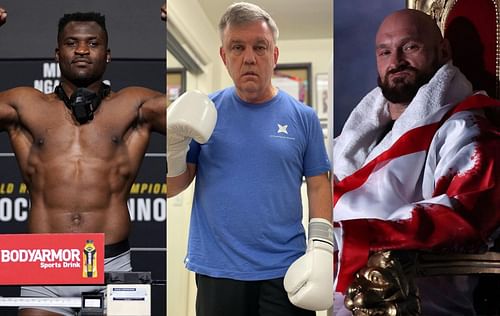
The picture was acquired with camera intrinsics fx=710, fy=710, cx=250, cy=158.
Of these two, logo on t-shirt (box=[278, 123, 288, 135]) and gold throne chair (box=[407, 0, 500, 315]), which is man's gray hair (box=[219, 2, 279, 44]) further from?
gold throne chair (box=[407, 0, 500, 315])

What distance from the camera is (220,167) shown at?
92.8 inches

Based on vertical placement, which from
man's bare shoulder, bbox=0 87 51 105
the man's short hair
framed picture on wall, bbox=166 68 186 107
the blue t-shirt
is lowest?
the blue t-shirt

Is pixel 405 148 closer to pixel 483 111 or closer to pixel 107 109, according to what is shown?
pixel 483 111

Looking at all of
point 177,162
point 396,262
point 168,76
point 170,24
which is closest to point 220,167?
point 177,162

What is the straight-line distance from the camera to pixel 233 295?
235cm

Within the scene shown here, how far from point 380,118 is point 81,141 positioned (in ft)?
3.17

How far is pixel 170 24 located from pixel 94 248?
759 mm

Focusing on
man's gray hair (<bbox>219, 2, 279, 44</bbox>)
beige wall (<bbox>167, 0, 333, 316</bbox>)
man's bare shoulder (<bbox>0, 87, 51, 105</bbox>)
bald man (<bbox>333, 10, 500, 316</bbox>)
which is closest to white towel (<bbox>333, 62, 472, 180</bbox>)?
bald man (<bbox>333, 10, 500, 316</bbox>)

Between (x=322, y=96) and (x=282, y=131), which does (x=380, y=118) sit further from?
(x=282, y=131)

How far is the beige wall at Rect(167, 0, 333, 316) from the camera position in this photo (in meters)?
2.31

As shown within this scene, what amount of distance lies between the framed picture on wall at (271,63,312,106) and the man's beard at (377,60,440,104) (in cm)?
23

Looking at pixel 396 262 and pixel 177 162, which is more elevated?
pixel 177 162

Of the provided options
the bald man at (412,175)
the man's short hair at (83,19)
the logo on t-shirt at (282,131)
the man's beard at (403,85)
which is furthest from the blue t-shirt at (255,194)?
the man's short hair at (83,19)

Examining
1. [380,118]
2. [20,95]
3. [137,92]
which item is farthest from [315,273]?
[20,95]
